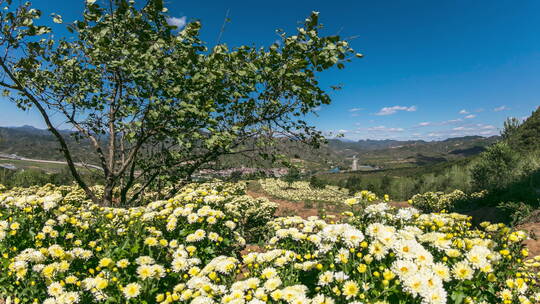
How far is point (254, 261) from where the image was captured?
278 centimetres

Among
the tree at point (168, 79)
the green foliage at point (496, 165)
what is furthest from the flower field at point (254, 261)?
the green foliage at point (496, 165)

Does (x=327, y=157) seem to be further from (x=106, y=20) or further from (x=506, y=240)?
(x=106, y=20)

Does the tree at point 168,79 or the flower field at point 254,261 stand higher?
the tree at point 168,79

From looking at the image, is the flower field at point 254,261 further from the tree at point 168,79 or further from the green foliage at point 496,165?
the green foliage at point 496,165

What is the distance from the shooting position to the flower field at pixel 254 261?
74.4 inches

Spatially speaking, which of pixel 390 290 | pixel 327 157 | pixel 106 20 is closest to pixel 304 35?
pixel 327 157

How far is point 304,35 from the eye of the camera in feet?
11.5

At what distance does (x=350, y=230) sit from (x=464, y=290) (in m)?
0.89

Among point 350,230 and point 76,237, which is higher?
point 350,230

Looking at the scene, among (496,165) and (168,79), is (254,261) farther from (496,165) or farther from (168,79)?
(496,165)

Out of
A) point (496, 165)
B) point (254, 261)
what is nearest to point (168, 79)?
point (254, 261)

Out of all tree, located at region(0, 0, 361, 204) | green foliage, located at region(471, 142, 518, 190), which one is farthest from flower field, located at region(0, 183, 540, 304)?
green foliage, located at region(471, 142, 518, 190)

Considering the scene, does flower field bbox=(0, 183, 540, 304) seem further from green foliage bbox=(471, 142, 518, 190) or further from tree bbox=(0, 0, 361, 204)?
green foliage bbox=(471, 142, 518, 190)

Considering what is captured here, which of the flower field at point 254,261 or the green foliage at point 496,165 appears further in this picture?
the green foliage at point 496,165
